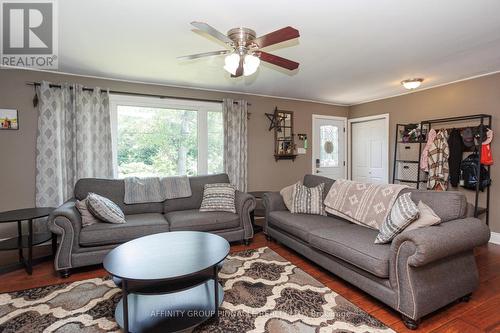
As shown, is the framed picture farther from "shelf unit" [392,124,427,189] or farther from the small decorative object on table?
"shelf unit" [392,124,427,189]

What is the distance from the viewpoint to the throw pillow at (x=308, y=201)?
338 centimetres

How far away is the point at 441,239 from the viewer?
5.85ft

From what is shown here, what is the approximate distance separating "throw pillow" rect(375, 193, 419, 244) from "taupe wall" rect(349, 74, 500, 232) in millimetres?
2488

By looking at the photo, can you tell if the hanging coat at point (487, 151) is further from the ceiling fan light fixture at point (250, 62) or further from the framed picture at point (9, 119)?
the framed picture at point (9, 119)

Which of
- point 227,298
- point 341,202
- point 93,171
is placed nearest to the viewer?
point 227,298

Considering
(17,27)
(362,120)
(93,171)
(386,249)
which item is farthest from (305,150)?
(17,27)

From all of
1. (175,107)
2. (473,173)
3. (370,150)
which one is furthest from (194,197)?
(473,173)

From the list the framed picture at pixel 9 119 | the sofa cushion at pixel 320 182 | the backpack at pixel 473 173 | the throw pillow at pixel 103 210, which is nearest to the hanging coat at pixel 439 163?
the backpack at pixel 473 173

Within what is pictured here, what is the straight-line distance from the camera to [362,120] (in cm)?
554

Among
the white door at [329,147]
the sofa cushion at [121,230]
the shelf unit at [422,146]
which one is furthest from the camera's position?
the white door at [329,147]

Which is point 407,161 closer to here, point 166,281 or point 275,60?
point 275,60

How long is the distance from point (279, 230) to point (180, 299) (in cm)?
164

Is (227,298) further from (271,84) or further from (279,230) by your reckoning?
(271,84)

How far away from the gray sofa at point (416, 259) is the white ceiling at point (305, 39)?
1506mm
